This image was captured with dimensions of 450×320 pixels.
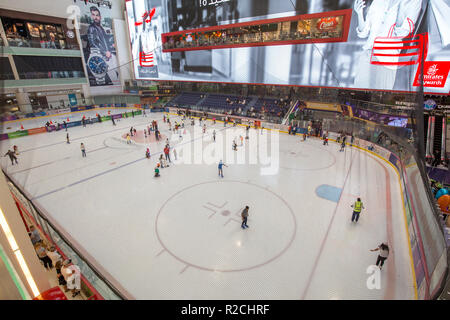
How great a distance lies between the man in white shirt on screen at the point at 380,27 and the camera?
1831cm

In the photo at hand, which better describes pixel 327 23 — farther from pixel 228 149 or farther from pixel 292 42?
pixel 228 149

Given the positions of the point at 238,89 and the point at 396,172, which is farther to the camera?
the point at 238,89

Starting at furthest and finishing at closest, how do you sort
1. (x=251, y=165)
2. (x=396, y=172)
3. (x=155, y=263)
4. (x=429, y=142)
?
(x=429, y=142)
(x=251, y=165)
(x=396, y=172)
(x=155, y=263)

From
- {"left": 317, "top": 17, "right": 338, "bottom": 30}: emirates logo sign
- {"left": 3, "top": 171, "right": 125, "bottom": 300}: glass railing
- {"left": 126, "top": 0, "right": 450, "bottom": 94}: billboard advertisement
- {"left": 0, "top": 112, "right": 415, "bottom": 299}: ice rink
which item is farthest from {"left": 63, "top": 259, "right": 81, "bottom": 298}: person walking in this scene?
{"left": 317, "top": 17, "right": 338, "bottom": 30}: emirates logo sign

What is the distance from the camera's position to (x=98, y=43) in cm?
4316

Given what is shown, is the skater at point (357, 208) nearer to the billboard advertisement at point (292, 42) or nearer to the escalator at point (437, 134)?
the billboard advertisement at point (292, 42)

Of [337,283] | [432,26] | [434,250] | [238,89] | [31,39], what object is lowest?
[337,283]

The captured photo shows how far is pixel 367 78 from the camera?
70.9 ft

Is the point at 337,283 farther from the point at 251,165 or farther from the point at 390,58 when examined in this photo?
the point at 390,58

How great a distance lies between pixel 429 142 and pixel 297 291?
19533 millimetres

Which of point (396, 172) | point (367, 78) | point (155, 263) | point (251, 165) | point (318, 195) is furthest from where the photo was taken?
point (367, 78)

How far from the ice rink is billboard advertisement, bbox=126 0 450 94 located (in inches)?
291

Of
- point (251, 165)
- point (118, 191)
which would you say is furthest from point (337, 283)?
point (118, 191)

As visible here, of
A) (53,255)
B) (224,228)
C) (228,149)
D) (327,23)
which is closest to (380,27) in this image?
(327,23)
